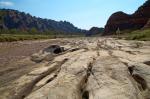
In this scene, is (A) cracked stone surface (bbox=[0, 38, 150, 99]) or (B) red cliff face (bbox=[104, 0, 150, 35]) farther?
(B) red cliff face (bbox=[104, 0, 150, 35])

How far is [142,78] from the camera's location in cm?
900

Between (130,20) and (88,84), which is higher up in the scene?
(88,84)

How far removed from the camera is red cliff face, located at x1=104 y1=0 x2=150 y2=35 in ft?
385

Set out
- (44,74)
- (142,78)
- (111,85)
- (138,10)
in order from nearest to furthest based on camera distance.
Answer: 1. (111,85)
2. (142,78)
3. (44,74)
4. (138,10)

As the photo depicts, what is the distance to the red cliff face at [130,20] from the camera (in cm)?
11731

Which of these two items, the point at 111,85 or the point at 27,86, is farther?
the point at 27,86

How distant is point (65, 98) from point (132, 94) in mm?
1828

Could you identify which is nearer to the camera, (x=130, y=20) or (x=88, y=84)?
(x=88, y=84)

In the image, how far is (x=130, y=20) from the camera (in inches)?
4995

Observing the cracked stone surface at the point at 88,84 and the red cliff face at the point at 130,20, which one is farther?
the red cliff face at the point at 130,20

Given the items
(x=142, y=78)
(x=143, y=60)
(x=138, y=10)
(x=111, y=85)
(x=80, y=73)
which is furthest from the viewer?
Answer: (x=138, y=10)

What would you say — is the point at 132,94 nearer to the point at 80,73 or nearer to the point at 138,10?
the point at 80,73

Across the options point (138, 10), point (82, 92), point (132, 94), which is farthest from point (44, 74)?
point (138, 10)

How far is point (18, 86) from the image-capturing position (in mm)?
9266
